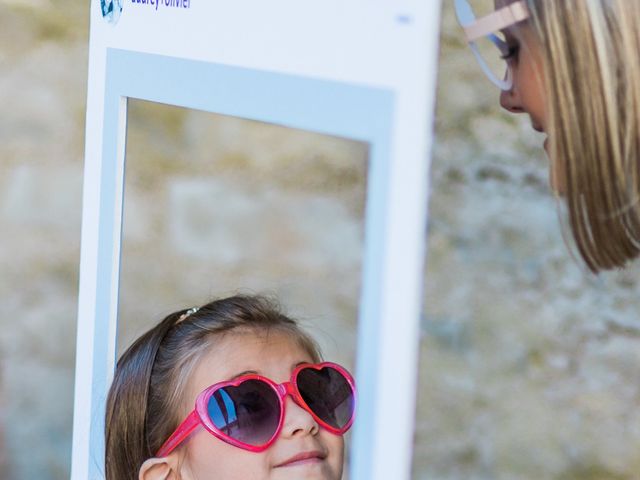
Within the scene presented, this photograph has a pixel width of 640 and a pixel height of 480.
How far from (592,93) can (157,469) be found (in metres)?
0.99

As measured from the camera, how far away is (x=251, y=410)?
175 centimetres

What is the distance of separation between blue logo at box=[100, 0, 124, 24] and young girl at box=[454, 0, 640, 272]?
0.61 metres

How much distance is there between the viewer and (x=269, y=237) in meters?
3.32

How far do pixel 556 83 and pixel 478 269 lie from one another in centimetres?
196

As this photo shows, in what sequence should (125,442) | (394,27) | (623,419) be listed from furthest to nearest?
(623,419)
(125,442)
(394,27)

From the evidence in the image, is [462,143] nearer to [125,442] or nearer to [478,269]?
[478,269]

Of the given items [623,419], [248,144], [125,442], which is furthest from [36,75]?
[623,419]

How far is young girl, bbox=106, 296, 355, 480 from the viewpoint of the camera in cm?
175

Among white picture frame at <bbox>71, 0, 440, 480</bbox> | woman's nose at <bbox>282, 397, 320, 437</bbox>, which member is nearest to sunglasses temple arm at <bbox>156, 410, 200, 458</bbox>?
woman's nose at <bbox>282, 397, 320, 437</bbox>

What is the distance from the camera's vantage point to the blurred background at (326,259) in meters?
3.18

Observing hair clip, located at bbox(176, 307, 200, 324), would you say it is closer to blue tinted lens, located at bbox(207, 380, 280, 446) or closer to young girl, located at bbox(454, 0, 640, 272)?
blue tinted lens, located at bbox(207, 380, 280, 446)

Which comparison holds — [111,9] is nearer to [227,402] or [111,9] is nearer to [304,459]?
[227,402]

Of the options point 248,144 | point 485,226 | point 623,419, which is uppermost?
point 248,144

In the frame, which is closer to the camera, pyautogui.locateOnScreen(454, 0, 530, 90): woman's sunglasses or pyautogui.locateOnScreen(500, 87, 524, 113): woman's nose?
pyautogui.locateOnScreen(454, 0, 530, 90): woman's sunglasses
